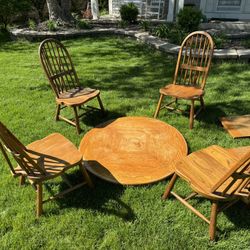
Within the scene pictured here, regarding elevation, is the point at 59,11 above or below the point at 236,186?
above

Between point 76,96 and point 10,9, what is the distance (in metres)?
7.78

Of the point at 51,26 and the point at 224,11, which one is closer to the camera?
the point at 51,26

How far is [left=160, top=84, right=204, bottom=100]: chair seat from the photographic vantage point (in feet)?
12.4

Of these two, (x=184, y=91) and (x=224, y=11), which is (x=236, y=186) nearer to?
(x=184, y=91)

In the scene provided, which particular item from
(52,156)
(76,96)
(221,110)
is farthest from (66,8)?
(52,156)

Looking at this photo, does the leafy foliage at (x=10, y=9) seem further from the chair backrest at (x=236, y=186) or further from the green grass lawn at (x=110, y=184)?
the chair backrest at (x=236, y=186)

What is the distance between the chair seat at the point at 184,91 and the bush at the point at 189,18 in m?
4.14

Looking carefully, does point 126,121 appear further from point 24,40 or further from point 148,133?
point 24,40

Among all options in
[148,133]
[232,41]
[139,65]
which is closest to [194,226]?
[148,133]

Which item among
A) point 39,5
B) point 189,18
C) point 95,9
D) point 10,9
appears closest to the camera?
point 189,18

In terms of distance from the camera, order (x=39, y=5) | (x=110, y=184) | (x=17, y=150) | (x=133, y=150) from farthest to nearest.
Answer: (x=39, y=5)
(x=133, y=150)
(x=110, y=184)
(x=17, y=150)

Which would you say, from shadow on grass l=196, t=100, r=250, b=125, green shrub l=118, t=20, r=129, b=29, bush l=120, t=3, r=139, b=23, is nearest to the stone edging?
green shrub l=118, t=20, r=129, b=29

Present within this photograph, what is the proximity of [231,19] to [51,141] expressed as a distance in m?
8.70

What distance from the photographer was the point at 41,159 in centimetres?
264
